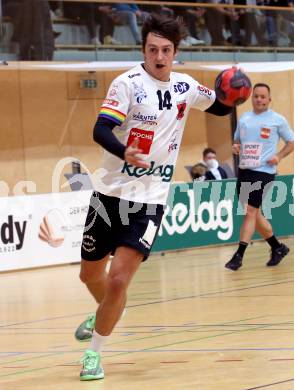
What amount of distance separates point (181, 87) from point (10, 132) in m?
14.4

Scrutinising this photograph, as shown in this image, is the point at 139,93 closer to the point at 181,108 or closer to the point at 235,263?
the point at 181,108

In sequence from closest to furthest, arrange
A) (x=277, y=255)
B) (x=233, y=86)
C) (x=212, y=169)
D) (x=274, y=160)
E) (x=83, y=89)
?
(x=233, y=86) < (x=274, y=160) < (x=277, y=255) < (x=212, y=169) < (x=83, y=89)

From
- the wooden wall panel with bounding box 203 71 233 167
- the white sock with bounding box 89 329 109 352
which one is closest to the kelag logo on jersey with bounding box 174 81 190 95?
the white sock with bounding box 89 329 109 352

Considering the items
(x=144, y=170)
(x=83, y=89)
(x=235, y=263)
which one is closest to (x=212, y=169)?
(x=83, y=89)

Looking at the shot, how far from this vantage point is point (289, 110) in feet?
86.6

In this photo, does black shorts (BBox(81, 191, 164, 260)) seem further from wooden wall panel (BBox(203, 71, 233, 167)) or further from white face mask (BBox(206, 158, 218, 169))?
wooden wall panel (BBox(203, 71, 233, 167))

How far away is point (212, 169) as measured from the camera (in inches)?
787

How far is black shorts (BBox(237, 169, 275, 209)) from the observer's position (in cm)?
1312

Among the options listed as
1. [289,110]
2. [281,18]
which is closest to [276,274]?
[281,18]

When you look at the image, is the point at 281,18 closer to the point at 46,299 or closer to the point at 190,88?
the point at 46,299

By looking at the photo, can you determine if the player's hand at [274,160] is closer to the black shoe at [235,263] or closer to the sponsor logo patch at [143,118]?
the black shoe at [235,263]

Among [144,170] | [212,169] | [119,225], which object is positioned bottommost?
[212,169]

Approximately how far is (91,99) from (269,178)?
31.4 ft

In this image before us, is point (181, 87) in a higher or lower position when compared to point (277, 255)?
higher
